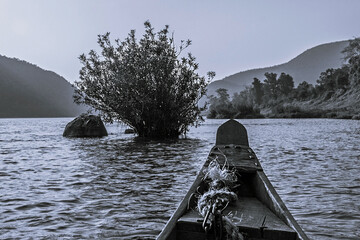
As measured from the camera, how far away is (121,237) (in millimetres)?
5422

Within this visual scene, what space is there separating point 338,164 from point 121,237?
10.0m

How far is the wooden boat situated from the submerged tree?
1419 cm

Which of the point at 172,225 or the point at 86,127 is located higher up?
the point at 86,127

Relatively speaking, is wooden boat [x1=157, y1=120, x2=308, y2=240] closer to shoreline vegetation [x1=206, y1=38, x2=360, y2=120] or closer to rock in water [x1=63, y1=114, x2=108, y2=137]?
rock in water [x1=63, y1=114, x2=108, y2=137]

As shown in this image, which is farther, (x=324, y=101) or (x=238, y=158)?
(x=324, y=101)

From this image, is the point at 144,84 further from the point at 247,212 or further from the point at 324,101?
the point at 324,101

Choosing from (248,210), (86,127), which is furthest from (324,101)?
(248,210)

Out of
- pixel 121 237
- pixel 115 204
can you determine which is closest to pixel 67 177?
pixel 115 204

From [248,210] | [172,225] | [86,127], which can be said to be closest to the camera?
[172,225]

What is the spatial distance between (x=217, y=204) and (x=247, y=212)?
0.99 m

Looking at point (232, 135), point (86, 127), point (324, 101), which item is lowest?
point (86, 127)

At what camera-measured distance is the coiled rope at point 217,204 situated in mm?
3711

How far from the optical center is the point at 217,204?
446 centimetres

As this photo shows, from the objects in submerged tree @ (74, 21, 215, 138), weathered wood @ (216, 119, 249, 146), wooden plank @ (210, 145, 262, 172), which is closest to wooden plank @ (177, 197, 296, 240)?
wooden plank @ (210, 145, 262, 172)
